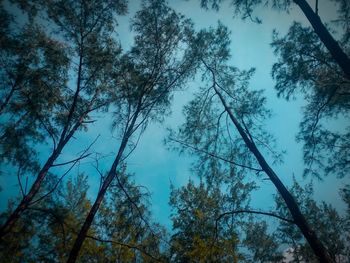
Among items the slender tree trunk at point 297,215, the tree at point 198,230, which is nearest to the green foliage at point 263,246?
the tree at point 198,230

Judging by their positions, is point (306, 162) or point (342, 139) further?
point (342, 139)

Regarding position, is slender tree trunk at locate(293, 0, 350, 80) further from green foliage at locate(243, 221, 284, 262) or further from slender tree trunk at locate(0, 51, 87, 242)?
green foliage at locate(243, 221, 284, 262)

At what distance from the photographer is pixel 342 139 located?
8.71 m

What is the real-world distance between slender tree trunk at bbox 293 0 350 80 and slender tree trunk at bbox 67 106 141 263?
5228 millimetres

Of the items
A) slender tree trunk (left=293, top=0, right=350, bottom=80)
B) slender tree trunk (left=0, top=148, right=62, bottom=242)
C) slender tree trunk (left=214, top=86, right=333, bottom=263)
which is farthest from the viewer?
slender tree trunk (left=0, top=148, right=62, bottom=242)

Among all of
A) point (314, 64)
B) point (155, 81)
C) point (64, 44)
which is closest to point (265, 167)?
point (314, 64)

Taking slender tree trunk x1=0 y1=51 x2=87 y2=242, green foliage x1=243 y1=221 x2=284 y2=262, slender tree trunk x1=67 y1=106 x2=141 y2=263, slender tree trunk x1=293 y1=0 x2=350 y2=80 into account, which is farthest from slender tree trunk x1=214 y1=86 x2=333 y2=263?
green foliage x1=243 y1=221 x2=284 y2=262

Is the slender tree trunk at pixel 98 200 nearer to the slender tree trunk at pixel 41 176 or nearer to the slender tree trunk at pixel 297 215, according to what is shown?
the slender tree trunk at pixel 41 176

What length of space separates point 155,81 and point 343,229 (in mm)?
21459

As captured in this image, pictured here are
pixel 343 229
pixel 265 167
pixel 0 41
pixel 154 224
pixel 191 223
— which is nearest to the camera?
pixel 265 167

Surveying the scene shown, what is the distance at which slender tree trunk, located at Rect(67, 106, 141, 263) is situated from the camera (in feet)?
18.0

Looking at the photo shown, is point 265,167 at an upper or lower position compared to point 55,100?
lower

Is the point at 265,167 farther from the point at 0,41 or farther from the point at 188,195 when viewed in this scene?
the point at 188,195

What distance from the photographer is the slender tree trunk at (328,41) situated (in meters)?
4.94
